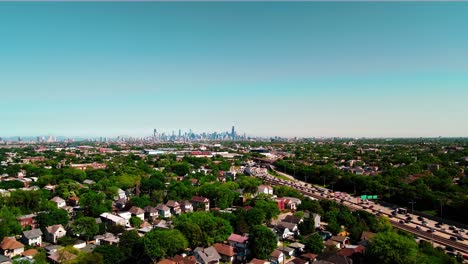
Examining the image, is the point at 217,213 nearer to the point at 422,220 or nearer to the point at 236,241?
the point at 236,241

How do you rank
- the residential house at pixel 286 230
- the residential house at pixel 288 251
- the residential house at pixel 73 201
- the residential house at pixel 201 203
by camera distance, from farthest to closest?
the residential house at pixel 73 201
the residential house at pixel 201 203
the residential house at pixel 286 230
the residential house at pixel 288 251

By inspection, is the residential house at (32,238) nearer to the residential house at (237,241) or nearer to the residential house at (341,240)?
the residential house at (237,241)

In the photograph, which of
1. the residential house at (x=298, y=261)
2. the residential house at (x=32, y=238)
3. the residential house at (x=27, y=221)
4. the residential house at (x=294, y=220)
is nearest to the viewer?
the residential house at (x=298, y=261)

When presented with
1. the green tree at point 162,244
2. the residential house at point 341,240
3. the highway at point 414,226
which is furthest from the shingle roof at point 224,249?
the highway at point 414,226

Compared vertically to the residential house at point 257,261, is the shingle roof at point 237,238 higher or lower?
higher

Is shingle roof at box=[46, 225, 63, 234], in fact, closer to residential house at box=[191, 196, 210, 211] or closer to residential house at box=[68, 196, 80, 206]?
residential house at box=[68, 196, 80, 206]

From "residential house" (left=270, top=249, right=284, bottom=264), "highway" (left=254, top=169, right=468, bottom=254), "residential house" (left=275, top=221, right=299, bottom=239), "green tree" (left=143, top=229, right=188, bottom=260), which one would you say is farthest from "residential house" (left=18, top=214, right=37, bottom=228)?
"highway" (left=254, top=169, right=468, bottom=254)

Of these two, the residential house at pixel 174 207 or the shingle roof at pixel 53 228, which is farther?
the residential house at pixel 174 207
